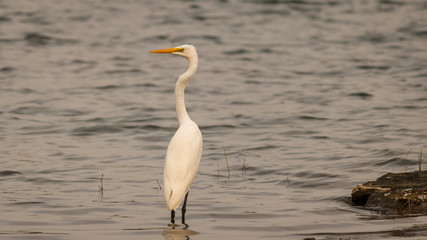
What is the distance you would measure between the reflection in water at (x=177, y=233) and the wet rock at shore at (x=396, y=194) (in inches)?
79.6

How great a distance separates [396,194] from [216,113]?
7707 millimetres

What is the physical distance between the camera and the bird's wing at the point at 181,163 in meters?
7.35

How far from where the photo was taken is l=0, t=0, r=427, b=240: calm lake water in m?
7.77

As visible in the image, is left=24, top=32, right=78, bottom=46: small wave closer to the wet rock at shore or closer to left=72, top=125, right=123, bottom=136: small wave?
left=72, top=125, right=123, bottom=136: small wave

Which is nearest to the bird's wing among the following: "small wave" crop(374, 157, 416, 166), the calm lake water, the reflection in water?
the reflection in water

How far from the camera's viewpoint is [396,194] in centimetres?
751

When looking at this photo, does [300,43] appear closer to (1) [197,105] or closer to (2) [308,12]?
(2) [308,12]

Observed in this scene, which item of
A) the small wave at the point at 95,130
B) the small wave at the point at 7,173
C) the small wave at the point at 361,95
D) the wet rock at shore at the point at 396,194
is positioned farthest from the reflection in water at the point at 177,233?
the small wave at the point at 361,95

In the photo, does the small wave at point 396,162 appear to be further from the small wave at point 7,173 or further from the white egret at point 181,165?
the small wave at point 7,173

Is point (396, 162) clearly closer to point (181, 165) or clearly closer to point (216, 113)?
point (181, 165)

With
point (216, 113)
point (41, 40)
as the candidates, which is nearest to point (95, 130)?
point (216, 113)

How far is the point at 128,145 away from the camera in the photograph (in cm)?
1220

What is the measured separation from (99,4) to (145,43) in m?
5.46

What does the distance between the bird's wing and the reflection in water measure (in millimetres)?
237
